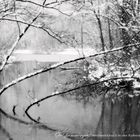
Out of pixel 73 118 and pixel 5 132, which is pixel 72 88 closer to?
pixel 73 118

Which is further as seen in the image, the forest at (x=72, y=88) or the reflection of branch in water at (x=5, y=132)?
the reflection of branch in water at (x=5, y=132)

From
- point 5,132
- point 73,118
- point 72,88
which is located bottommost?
point 5,132

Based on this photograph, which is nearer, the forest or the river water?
the forest

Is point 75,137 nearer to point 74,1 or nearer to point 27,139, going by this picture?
point 27,139

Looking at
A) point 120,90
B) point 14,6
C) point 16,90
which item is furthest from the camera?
point 16,90

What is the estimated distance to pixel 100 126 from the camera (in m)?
11.0

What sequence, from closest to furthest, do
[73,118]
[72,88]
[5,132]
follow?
1. [5,132]
2. [73,118]
3. [72,88]

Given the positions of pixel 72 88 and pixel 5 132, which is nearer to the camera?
pixel 5 132

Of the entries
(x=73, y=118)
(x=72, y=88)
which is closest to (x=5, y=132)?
(x=73, y=118)

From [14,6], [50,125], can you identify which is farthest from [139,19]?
[14,6]

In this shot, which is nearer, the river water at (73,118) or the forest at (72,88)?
the forest at (72,88)

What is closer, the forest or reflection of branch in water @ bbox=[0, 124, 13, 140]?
the forest

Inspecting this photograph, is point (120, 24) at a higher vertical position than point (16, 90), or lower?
higher

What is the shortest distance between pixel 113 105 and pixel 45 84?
19.9 ft
